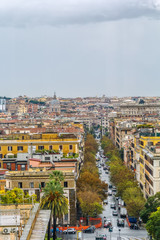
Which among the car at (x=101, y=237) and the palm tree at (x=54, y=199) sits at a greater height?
the palm tree at (x=54, y=199)

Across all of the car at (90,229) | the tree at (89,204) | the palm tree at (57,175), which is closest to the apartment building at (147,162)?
the tree at (89,204)

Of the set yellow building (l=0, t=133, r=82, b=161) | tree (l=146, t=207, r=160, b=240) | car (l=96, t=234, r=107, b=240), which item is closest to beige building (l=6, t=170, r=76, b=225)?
car (l=96, t=234, r=107, b=240)

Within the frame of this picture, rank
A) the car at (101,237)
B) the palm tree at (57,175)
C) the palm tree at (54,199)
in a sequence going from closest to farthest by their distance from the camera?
the palm tree at (54,199)
the palm tree at (57,175)
the car at (101,237)

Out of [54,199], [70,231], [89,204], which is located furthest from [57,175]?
[89,204]

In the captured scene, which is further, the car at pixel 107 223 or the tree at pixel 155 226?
the car at pixel 107 223

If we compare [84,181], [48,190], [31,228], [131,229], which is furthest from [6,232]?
[84,181]

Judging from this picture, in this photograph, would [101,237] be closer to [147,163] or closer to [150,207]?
[150,207]

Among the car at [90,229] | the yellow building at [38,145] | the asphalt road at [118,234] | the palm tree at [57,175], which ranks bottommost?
the asphalt road at [118,234]

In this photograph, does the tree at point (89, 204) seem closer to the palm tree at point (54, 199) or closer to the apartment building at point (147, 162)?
the apartment building at point (147, 162)

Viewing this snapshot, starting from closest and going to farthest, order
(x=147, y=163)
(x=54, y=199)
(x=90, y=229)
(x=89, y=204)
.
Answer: (x=54, y=199) < (x=90, y=229) < (x=89, y=204) < (x=147, y=163)

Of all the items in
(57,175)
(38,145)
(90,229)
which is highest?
(38,145)
